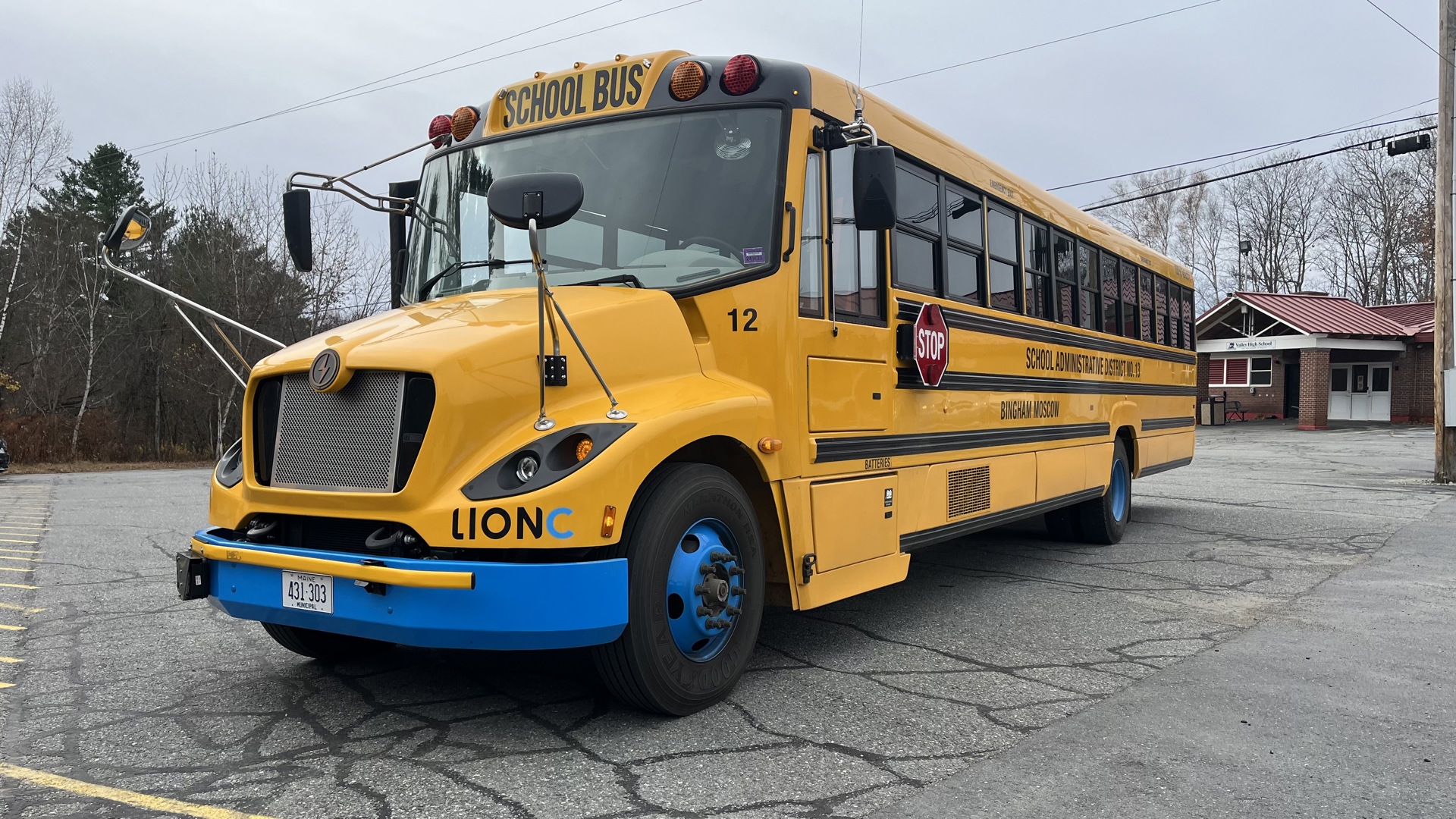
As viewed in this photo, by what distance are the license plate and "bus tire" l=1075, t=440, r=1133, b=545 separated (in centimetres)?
677

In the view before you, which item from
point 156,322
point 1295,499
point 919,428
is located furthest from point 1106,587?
point 156,322

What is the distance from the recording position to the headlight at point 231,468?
4.04m

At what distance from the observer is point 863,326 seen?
4.97 m

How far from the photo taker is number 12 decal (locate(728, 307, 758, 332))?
426 cm

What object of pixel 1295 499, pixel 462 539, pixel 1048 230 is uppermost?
pixel 1048 230

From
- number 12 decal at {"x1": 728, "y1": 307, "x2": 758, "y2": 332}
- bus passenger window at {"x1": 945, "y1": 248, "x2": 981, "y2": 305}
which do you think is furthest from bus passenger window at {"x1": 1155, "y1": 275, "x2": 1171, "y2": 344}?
number 12 decal at {"x1": 728, "y1": 307, "x2": 758, "y2": 332}

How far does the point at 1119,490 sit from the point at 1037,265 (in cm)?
293

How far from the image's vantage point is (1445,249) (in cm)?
1556

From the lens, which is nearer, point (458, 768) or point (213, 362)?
point (458, 768)

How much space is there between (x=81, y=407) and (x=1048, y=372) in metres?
27.5

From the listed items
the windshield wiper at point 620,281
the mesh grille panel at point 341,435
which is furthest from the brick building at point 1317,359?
the mesh grille panel at point 341,435

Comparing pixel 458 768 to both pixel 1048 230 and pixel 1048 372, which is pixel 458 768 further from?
pixel 1048 230

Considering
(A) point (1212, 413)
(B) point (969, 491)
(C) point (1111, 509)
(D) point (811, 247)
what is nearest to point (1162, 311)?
(C) point (1111, 509)

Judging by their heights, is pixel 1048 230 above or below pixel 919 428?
above
